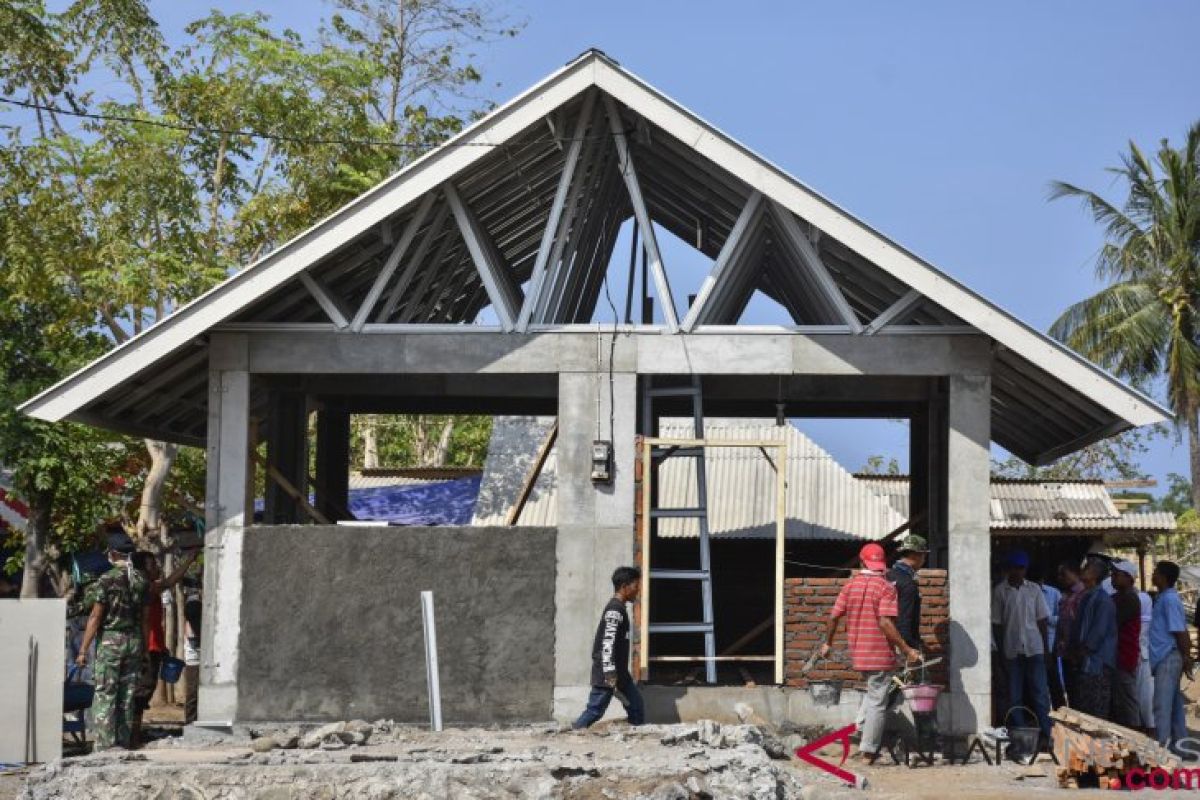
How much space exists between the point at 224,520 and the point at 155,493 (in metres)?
6.08

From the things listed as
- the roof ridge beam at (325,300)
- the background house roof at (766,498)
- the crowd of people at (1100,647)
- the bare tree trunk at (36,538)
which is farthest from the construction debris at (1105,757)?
the bare tree trunk at (36,538)

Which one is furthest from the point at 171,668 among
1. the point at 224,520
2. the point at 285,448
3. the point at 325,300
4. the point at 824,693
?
the point at 824,693

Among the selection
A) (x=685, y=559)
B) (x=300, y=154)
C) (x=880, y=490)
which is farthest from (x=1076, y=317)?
(x=300, y=154)

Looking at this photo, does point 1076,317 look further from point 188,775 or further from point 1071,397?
point 188,775

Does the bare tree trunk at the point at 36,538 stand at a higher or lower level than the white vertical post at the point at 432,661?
higher

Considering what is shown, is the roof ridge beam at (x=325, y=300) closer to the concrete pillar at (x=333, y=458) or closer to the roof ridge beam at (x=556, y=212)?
the roof ridge beam at (x=556, y=212)

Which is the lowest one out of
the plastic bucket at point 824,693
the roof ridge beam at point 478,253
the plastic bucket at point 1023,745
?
the plastic bucket at point 1023,745

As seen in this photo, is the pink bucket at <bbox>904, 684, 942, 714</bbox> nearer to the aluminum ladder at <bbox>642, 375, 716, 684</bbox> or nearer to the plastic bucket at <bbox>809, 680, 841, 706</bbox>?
the plastic bucket at <bbox>809, 680, 841, 706</bbox>

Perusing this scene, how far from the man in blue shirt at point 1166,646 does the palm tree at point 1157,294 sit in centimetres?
2132

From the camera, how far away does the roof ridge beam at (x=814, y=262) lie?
1405cm

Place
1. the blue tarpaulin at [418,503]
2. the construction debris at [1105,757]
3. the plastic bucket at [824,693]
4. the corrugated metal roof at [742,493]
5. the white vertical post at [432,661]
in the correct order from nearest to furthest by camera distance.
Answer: the construction debris at [1105,757] → the white vertical post at [432,661] → the plastic bucket at [824,693] → the corrugated metal roof at [742,493] → the blue tarpaulin at [418,503]

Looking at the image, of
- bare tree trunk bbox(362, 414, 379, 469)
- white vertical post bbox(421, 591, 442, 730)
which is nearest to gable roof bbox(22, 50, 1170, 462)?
white vertical post bbox(421, 591, 442, 730)

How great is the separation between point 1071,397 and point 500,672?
556 cm

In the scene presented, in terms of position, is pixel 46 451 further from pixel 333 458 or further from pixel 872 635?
pixel 872 635
